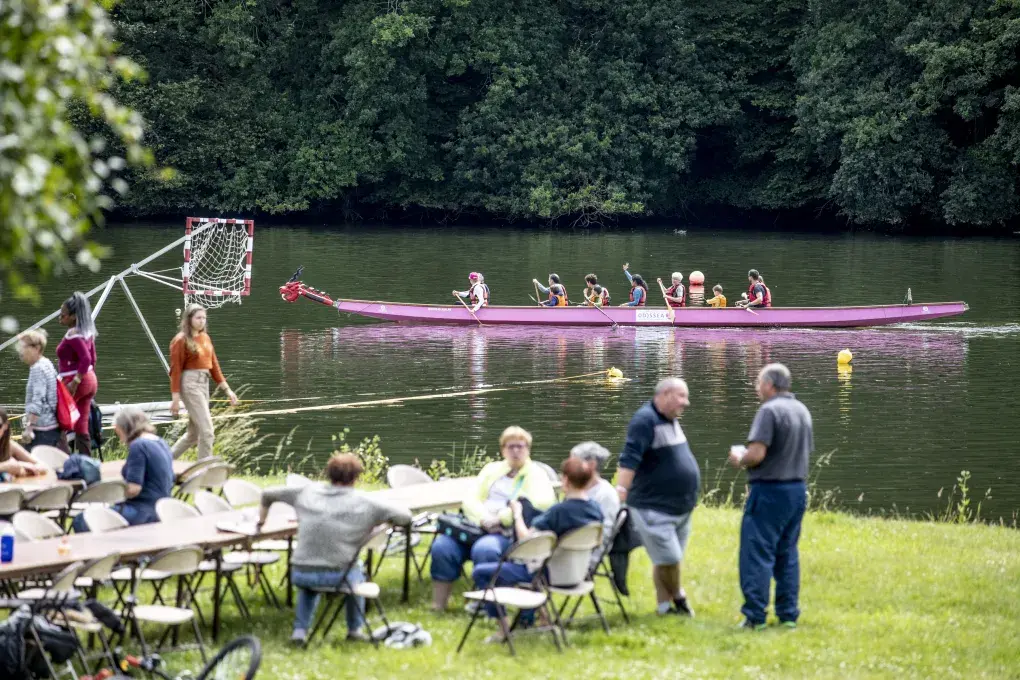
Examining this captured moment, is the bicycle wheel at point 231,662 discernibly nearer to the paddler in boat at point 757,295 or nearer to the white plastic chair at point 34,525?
the white plastic chair at point 34,525

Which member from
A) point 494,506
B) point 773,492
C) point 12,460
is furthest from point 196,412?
point 773,492

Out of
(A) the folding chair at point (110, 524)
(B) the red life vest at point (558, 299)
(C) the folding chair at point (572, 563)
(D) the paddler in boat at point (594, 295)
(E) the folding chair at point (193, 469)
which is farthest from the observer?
(B) the red life vest at point (558, 299)

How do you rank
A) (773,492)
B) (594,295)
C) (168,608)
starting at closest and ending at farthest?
(168,608) < (773,492) < (594,295)

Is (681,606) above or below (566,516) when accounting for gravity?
below

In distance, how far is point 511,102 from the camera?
5791cm

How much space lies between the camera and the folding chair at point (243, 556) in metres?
9.05

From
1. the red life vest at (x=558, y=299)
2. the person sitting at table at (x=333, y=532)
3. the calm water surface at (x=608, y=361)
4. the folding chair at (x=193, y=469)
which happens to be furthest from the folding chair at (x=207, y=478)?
the red life vest at (x=558, y=299)

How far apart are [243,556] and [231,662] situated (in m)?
2.48

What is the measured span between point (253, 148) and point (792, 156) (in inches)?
790

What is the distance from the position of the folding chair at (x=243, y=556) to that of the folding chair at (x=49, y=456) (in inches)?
84.6

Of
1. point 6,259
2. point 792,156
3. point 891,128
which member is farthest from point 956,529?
point 792,156

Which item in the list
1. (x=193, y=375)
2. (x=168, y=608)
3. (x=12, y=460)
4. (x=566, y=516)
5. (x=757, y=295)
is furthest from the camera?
(x=757, y=295)

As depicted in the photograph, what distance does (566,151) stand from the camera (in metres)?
56.4

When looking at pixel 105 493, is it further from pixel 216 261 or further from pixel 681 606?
pixel 216 261
